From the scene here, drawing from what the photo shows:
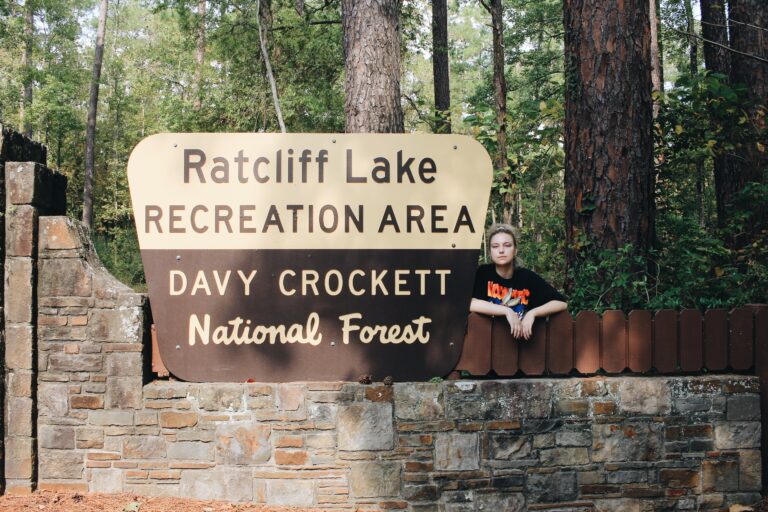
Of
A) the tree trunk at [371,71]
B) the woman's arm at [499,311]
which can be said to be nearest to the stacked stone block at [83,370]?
the woman's arm at [499,311]

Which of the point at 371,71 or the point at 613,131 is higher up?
the point at 371,71

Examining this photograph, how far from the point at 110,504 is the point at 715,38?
11.0 metres

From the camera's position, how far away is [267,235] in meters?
4.22

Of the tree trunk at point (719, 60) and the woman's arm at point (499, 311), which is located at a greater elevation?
the tree trunk at point (719, 60)

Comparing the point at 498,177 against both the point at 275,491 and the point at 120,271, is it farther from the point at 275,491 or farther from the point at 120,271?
the point at 120,271

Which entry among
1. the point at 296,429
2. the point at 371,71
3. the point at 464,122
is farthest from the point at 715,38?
the point at 296,429

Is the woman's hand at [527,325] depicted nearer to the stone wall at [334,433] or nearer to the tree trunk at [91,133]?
the stone wall at [334,433]

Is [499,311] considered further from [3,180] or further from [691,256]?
[3,180]

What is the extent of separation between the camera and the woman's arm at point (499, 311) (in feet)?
13.5

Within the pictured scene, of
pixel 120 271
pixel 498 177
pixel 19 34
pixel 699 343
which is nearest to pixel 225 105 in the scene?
pixel 120 271

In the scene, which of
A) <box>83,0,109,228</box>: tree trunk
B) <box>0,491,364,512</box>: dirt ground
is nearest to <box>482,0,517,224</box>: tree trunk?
<box>0,491,364,512</box>: dirt ground

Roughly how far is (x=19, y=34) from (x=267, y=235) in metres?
29.5

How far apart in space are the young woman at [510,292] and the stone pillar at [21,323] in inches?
120

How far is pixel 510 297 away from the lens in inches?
170
